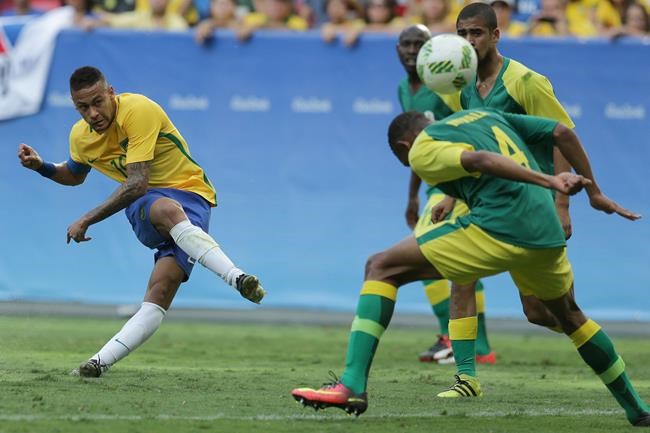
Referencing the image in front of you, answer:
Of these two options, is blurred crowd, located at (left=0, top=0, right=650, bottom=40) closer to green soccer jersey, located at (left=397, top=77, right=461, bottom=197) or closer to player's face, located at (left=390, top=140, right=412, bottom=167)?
green soccer jersey, located at (left=397, top=77, right=461, bottom=197)

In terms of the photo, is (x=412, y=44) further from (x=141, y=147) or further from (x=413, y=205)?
(x=141, y=147)

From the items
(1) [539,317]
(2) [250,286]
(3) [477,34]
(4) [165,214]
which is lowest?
(1) [539,317]

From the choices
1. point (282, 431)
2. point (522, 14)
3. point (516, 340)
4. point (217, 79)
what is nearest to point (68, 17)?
point (217, 79)

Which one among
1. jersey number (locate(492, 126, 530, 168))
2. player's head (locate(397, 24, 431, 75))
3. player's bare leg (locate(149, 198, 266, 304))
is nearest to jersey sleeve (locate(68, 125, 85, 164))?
player's bare leg (locate(149, 198, 266, 304))

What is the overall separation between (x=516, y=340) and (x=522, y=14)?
14.7 feet

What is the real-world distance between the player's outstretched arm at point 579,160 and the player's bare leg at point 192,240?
104 inches

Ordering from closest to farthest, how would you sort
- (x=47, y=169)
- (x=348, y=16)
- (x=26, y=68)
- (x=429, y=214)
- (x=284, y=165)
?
(x=429, y=214) → (x=47, y=169) → (x=284, y=165) → (x=26, y=68) → (x=348, y=16)

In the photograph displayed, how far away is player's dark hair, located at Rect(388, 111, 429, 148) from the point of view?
299 inches

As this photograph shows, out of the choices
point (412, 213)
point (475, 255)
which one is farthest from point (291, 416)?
point (412, 213)

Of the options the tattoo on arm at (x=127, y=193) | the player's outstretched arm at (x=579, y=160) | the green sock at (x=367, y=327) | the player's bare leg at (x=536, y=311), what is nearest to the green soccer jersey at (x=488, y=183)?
the player's outstretched arm at (x=579, y=160)

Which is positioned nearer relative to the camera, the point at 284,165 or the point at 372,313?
the point at 372,313

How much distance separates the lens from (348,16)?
1617 cm

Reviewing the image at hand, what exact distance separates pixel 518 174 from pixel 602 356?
1.36 metres

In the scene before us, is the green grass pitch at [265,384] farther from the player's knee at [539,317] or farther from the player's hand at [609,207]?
the player's hand at [609,207]
